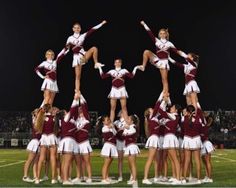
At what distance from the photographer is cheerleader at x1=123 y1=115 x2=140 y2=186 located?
9.68 meters

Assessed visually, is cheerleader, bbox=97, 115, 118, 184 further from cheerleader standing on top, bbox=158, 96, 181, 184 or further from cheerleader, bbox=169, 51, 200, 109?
cheerleader, bbox=169, 51, 200, 109

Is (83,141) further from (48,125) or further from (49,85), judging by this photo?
(49,85)

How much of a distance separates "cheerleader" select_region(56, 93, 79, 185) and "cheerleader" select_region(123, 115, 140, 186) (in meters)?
1.24

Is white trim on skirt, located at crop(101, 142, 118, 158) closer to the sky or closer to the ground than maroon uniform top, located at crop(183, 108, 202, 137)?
closer to the ground

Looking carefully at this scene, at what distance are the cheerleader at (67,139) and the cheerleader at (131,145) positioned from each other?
1.24m

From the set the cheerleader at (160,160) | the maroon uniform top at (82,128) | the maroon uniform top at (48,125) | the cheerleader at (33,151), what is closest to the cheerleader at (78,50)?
the maroon uniform top at (82,128)

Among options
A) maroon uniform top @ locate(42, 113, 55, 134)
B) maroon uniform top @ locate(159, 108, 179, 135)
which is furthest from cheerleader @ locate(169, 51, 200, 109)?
maroon uniform top @ locate(42, 113, 55, 134)

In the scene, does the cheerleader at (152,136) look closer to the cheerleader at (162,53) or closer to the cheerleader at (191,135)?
the cheerleader at (162,53)

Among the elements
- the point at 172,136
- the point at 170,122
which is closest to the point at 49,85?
the point at 170,122

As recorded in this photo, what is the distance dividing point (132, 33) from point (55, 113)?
2179 centimetres

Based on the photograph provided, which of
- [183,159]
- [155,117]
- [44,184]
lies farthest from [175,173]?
[44,184]

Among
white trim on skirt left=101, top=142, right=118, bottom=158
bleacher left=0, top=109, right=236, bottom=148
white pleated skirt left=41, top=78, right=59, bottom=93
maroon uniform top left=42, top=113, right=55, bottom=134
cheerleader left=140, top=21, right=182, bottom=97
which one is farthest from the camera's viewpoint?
bleacher left=0, top=109, right=236, bottom=148

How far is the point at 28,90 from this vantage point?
32312 millimetres

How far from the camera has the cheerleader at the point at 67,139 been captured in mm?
9430
